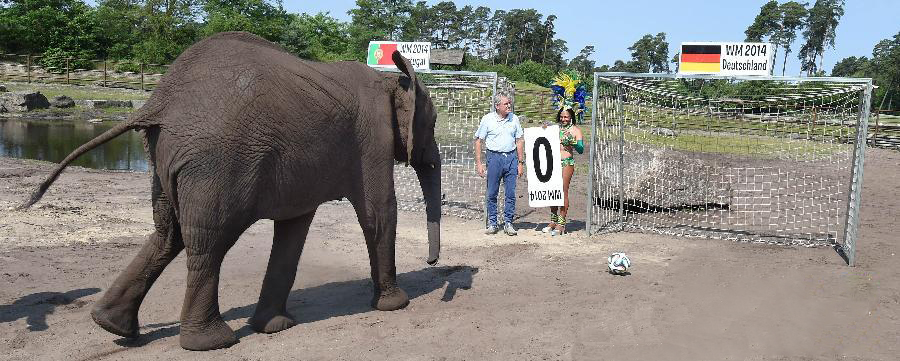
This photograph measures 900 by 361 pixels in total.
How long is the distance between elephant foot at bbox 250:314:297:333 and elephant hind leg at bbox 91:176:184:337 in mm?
999

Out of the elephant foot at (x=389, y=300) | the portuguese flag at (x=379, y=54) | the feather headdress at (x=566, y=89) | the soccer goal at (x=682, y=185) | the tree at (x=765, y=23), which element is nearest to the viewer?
the elephant foot at (x=389, y=300)

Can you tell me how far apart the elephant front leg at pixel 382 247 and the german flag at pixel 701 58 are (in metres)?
5.93

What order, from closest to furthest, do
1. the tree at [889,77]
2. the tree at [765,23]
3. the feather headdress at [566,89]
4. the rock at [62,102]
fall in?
the feather headdress at [566,89] → the rock at [62,102] → the tree at [889,77] → the tree at [765,23]

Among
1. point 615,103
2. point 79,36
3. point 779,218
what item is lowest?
point 779,218

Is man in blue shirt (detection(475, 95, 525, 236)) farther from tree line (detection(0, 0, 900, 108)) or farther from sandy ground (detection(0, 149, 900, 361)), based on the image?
tree line (detection(0, 0, 900, 108))

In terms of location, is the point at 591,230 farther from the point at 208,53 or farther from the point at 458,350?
the point at 208,53

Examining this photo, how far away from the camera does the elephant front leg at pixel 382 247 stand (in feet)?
24.2

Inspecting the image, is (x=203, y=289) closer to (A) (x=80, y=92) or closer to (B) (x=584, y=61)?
(A) (x=80, y=92)

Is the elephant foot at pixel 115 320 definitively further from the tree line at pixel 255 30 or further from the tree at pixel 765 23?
the tree at pixel 765 23

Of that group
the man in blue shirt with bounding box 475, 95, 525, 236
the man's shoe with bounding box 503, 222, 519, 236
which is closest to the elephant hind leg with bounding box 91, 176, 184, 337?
the man in blue shirt with bounding box 475, 95, 525, 236

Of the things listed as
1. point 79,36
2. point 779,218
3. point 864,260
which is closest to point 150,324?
point 864,260

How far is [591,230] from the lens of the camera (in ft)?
40.9

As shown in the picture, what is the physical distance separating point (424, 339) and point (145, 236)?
6.07 metres

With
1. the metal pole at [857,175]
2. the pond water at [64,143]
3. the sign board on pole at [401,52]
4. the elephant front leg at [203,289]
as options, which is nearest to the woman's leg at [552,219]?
the sign board on pole at [401,52]
